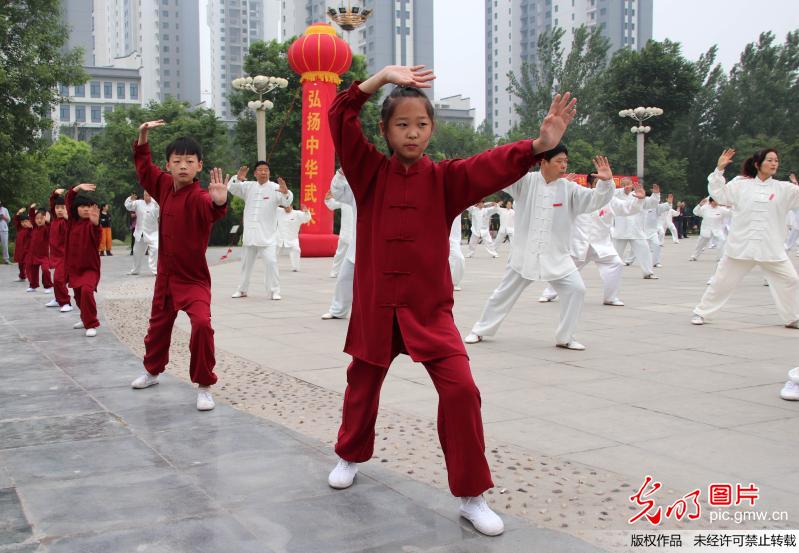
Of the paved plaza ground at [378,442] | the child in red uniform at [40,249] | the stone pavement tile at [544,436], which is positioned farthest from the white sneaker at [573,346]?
the child in red uniform at [40,249]

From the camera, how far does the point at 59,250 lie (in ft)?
36.2

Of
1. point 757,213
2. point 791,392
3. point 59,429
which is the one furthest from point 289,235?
point 791,392

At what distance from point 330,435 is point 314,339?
11.6 ft

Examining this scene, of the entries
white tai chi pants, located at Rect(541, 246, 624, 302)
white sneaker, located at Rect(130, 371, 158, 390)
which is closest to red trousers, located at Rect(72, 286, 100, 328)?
white sneaker, located at Rect(130, 371, 158, 390)

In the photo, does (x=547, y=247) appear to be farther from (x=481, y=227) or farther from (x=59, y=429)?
(x=481, y=227)

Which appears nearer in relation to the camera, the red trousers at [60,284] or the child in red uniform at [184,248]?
the child in red uniform at [184,248]

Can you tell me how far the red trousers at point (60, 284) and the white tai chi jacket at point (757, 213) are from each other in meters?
7.78

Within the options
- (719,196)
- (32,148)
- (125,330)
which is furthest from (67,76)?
(719,196)

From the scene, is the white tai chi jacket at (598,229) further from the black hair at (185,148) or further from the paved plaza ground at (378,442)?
the black hair at (185,148)

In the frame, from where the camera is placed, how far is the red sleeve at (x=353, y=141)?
3.36m

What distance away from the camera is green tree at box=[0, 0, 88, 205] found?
70.7ft

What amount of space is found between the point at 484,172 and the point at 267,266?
880 cm

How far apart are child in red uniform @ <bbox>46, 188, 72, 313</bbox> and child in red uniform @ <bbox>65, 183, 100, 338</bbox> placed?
1.35m

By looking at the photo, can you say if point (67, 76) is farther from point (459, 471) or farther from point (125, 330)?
point (459, 471)
